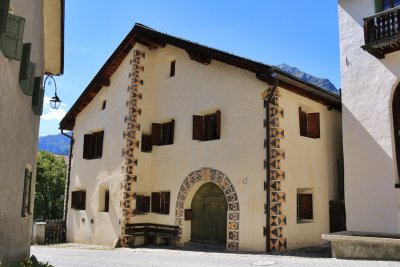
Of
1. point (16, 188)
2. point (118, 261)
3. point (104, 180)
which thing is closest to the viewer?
point (16, 188)

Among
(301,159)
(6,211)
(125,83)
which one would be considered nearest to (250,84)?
(301,159)

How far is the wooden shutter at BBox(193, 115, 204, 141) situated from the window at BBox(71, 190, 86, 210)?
22.2 ft

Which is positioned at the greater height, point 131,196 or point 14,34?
point 14,34

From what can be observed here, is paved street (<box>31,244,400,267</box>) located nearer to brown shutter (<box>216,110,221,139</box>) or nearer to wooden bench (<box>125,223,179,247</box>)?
wooden bench (<box>125,223,179,247</box>)

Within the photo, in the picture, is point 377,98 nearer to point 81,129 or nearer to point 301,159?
point 301,159

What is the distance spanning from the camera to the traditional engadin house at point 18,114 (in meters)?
5.73

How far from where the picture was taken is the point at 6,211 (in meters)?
6.59

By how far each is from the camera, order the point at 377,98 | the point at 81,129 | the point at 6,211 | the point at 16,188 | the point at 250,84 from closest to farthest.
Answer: the point at 6,211
the point at 16,188
the point at 377,98
the point at 250,84
the point at 81,129

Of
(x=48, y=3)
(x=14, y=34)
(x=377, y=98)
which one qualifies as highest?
(x=48, y=3)

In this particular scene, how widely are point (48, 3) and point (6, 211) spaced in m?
5.78

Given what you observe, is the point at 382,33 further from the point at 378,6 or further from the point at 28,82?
the point at 28,82

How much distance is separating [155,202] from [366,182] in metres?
7.64

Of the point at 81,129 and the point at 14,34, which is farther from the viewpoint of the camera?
the point at 81,129

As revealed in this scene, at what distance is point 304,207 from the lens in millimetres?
13883
